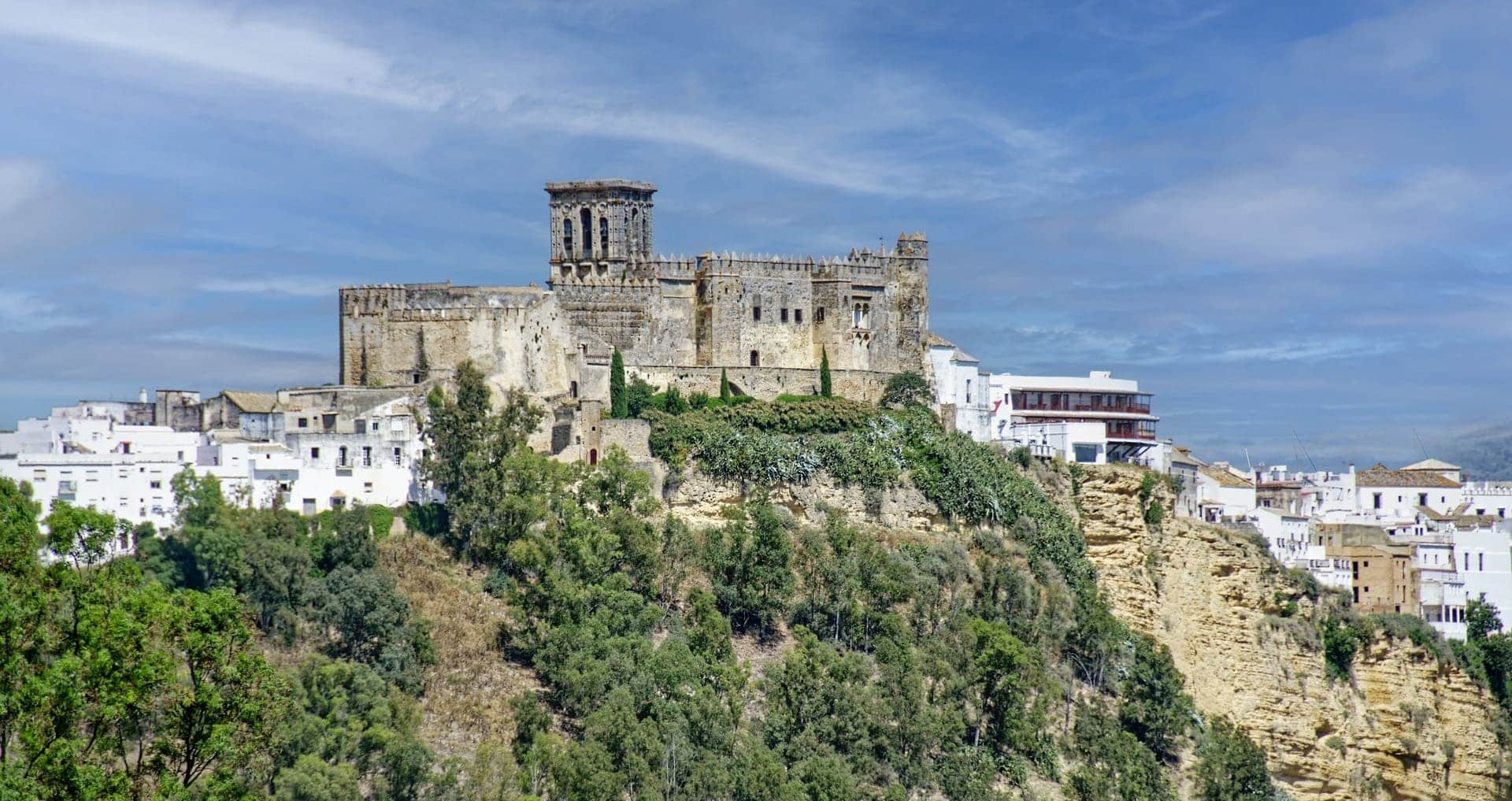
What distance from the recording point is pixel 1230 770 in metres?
53.8

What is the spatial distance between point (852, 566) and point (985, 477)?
857cm

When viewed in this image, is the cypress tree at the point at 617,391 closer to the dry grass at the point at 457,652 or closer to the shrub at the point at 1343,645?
the dry grass at the point at 457,652

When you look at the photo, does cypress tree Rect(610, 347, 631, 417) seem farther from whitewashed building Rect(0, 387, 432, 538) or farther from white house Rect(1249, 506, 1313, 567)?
white house Rect(1249, 506, 1313, 567)

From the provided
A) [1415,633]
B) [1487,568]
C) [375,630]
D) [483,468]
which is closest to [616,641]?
[375,630]

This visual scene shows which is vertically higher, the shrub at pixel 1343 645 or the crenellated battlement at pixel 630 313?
the crenellated battlement at pixel 630 313

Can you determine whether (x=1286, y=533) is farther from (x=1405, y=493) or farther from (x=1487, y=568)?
(x=1405, y=493)

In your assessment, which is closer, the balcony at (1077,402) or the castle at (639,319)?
the castle at (639,319)

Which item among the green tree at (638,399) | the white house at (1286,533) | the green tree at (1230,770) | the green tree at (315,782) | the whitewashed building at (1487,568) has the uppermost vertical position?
the green tree at (638,399)

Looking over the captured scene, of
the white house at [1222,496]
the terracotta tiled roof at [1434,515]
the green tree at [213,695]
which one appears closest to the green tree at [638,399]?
the white house at [1222,496]

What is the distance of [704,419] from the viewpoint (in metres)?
56.6

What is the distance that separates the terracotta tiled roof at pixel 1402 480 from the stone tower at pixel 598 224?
121 feet

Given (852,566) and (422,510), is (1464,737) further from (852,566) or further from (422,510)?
(422,510)

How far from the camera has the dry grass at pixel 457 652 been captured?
42.9 meters

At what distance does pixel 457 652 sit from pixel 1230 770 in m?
21.7
